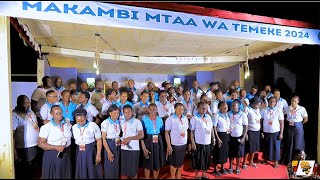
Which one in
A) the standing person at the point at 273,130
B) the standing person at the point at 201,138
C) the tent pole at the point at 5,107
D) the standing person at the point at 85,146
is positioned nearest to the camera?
the tent pole at the point at 5,107

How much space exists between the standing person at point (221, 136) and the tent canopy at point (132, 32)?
5.18 feet

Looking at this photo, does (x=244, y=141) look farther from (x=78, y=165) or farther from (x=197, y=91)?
(x=78, y=165)

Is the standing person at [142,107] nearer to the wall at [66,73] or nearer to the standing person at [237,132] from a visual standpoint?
the standing person at [237,132]

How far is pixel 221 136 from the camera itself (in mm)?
4809

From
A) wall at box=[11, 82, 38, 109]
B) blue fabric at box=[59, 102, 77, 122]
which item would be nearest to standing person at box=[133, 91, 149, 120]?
blue fabric at box=[59, 102, 77, 122]

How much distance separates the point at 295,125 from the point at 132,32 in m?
4.30

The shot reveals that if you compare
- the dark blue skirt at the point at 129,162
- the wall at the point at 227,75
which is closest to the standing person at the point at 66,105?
the dark blue skirt at the point at 129,162

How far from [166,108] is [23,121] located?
280 cm

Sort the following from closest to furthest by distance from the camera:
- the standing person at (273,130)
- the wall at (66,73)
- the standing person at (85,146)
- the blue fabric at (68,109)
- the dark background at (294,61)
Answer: the standing person at (85,146) < the blue fabric at (68,109) < the standing person at (273,130) < the dark background at (294,61) < the wall at (66,73)

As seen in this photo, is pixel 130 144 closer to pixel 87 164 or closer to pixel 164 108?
pixel 87 164

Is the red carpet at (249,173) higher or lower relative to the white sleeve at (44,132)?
lower

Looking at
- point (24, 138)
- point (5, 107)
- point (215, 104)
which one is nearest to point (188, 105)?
point (215, 104)

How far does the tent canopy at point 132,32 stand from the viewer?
11.3 ft

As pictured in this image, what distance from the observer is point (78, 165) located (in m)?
3.71
